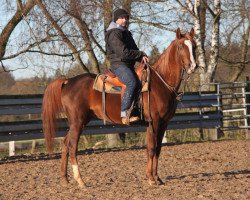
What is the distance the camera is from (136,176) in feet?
30.1

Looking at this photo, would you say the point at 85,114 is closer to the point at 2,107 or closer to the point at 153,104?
the point at 153,104

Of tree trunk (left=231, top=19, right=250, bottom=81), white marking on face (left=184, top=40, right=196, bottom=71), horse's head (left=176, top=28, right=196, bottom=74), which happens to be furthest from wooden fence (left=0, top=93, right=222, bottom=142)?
tree trunk (left=231, top=19, right=250, bottom=81)

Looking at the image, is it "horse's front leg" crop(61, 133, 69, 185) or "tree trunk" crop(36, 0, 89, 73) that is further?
"tree trunk" crop(36, 0, 89, 73)

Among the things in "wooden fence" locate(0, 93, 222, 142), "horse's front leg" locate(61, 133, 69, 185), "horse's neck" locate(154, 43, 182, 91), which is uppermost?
"horse's neck" locate(154, 43, 182, 91)

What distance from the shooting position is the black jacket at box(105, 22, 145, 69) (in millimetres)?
8273

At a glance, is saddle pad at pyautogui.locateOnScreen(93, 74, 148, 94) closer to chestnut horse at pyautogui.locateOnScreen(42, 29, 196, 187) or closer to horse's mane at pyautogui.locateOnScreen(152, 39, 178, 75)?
chestnut horse at pyautogui.locateOnScreen(42, 29, 196, 187)

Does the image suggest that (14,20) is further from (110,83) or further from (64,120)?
(110,83)

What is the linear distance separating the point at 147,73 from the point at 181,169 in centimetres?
247

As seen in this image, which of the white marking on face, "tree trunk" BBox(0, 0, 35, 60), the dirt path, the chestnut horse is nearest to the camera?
the dirt path

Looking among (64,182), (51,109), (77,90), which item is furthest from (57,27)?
(64,182)

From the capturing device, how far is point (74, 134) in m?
8.68

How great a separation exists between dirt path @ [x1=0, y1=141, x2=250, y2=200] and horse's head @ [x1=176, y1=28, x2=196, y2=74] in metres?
1.77

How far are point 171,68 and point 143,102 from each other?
27.2 inches

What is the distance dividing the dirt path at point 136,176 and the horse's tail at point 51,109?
756mm
